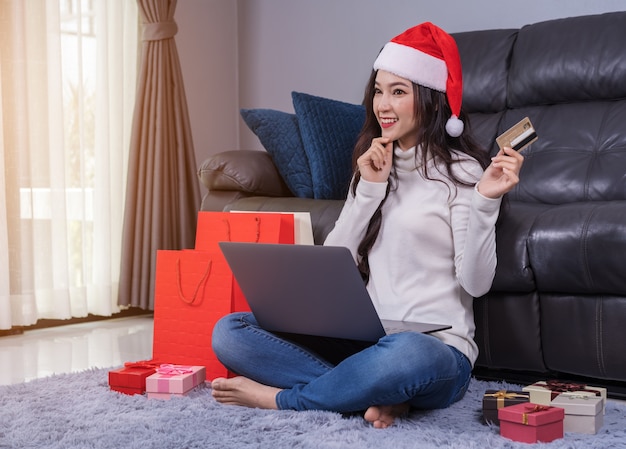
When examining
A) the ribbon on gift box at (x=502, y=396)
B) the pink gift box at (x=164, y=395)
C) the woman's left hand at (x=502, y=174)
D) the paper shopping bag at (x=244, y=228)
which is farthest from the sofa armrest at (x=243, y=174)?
the ribbon on gift box at (x=502, y=396)

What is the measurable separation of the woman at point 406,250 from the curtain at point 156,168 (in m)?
1.47

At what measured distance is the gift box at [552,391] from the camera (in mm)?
1643

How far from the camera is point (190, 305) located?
2188mm

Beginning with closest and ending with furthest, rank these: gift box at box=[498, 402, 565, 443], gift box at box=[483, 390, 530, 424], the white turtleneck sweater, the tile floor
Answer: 1. gift box at box=[498, 402, 565, 443]
2. gift box at box=[483, 390, 530, 424]
3. the white turtleneck sweater
4. the tile floor

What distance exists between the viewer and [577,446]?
1502 millimetres

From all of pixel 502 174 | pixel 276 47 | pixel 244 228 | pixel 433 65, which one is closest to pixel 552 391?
pixel 502 174

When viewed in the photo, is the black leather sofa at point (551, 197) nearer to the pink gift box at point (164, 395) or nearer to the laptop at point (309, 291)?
the laptop at point (309, 291)

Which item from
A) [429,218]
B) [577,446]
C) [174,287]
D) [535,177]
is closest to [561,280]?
[429,218]

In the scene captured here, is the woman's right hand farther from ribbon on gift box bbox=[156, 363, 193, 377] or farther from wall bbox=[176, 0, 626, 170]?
wall bbox=[176, 0, 626, 170]

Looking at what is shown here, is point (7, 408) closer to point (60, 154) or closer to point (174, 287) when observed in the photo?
point (174, 287)

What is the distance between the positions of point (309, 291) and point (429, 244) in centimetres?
35

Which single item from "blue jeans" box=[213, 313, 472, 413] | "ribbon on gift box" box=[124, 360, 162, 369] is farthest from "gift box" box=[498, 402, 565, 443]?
"ribbon on gift box" box=[124, 360, 162, 369]

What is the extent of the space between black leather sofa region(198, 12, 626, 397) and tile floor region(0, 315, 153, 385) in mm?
563

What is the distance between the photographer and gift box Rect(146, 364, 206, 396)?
194cm
